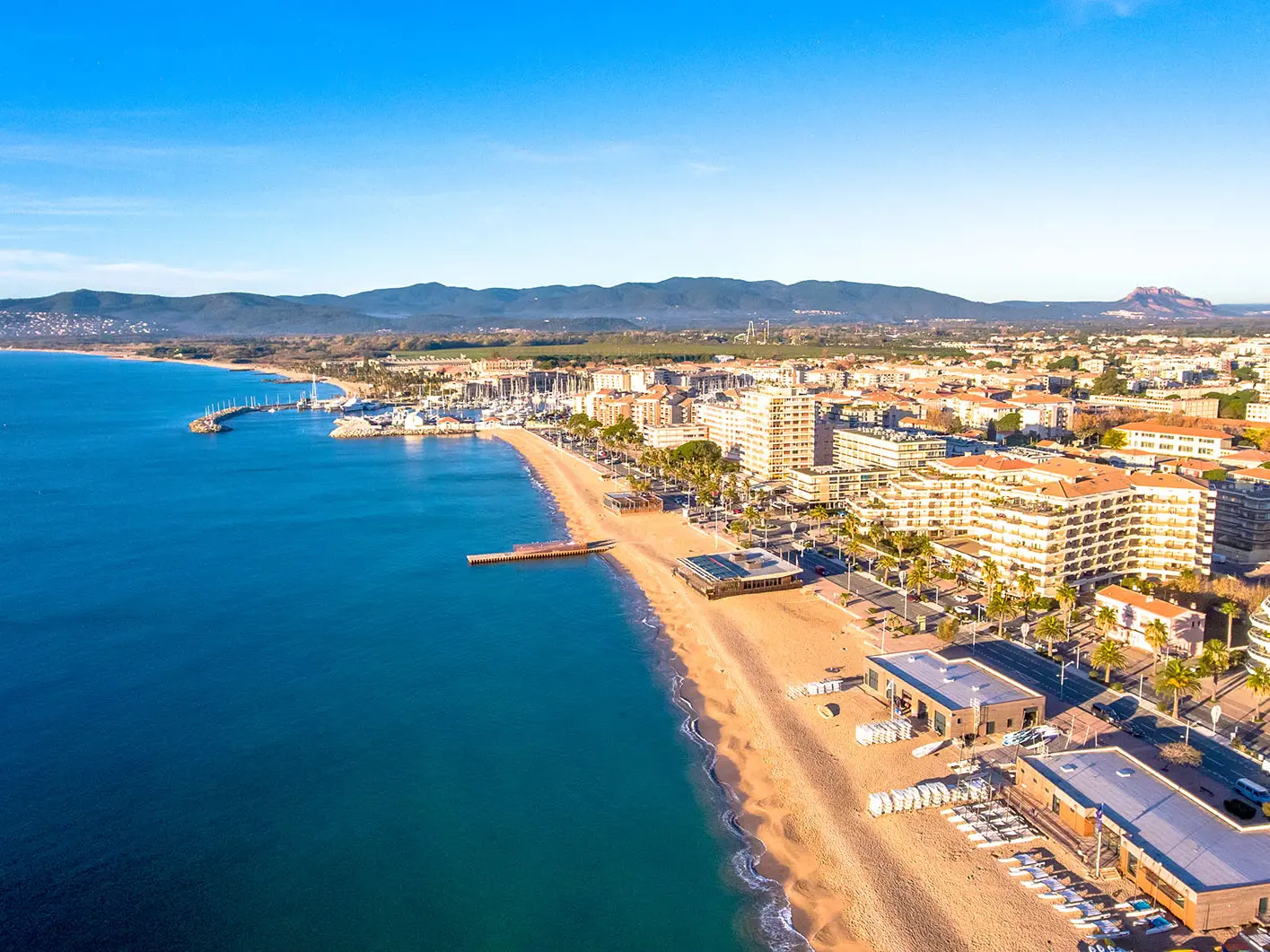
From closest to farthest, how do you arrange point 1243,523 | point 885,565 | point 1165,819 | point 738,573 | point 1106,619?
1. point 1165,819
2. point 1106,619
3. point 885,565
4. point 738,573
5. point 1243,523

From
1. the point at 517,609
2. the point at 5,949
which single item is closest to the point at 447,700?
the point at 517,609

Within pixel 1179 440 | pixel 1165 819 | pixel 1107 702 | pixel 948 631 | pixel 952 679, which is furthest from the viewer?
pixel 1179 440

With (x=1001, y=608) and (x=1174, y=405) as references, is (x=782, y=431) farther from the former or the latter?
(x=1174, y=405)

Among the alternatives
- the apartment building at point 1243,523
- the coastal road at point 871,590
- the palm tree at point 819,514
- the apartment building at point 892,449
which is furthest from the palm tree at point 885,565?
the apartment building at point 892,449

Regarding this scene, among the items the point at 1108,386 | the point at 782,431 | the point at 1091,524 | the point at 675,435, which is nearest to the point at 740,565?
the point at 1091,524

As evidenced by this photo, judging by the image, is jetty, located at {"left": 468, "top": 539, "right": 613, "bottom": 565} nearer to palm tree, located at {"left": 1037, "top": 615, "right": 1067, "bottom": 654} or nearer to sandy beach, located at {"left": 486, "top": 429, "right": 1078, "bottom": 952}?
sandy beach, located at {"left": 486, "top": 429, "right": 1078, "bottom": 952}
